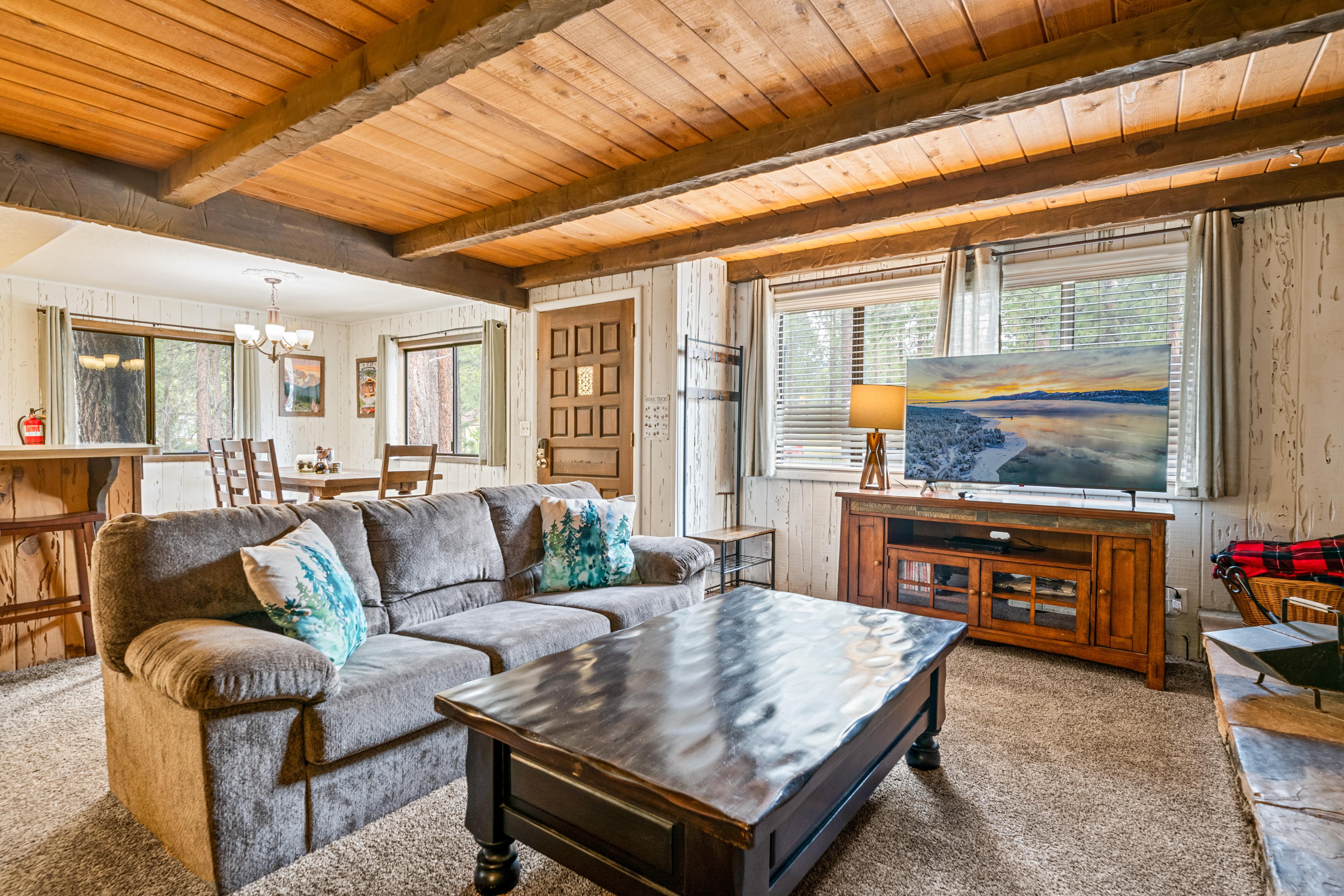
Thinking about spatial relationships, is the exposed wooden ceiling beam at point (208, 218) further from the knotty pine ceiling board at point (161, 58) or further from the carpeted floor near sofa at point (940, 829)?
the carpeted floor near sofa at point (940, 829)

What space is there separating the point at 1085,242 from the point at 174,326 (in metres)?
7.27

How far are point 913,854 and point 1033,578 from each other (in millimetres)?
2049

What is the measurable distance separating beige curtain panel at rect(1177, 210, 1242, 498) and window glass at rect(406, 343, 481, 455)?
5248mm

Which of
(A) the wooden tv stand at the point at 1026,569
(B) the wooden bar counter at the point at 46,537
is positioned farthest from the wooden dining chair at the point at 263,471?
(A) the wooden tv stand at the point at 1026,569

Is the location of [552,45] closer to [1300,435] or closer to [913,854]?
[913,854]

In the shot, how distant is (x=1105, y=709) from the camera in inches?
111

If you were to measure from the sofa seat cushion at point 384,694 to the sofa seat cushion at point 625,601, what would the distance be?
610 millimetres

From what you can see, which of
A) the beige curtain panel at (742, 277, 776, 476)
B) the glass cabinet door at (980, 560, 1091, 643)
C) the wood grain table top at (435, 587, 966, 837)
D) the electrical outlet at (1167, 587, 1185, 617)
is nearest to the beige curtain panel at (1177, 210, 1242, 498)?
the electrical outlet at (1167, 587, 1185, 617)

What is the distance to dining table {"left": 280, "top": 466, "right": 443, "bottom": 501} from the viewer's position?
170 inches

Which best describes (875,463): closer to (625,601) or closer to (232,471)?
(625,601)

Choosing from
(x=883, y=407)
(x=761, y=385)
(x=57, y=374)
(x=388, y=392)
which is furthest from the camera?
(x=388, y=392)

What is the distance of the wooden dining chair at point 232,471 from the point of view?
14.0 feet

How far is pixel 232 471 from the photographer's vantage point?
4.54m

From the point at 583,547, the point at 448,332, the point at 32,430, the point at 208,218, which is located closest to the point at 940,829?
the point at 583,547
